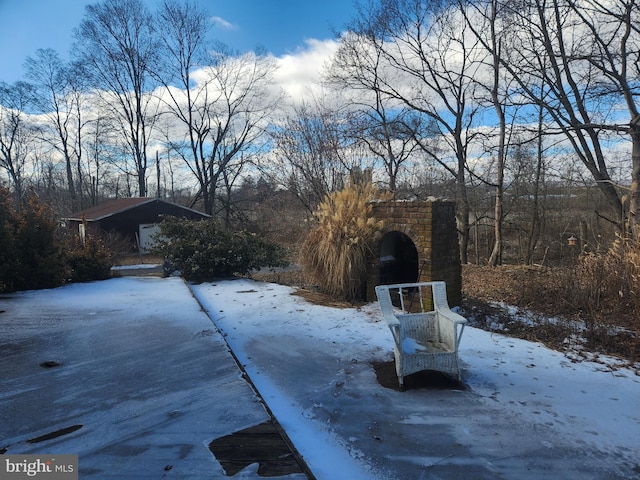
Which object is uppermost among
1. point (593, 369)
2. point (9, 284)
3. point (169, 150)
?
point (169, 150)

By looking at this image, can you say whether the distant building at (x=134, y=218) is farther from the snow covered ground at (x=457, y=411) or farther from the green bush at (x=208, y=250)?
the snow covered ground at (x=457, y=411)

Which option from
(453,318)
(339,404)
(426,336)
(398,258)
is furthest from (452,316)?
(398,258)

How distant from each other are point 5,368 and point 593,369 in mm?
5401

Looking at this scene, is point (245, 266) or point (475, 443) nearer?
point (475, 443)

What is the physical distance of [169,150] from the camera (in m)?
31.0

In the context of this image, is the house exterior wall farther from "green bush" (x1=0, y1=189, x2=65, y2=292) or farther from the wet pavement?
the wet pavement

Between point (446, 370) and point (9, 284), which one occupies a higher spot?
point (9, 284)

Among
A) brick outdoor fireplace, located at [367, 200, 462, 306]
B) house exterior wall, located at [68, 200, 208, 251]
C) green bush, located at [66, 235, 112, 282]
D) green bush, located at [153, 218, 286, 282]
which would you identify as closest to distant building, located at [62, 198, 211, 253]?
house exterior wall, located at [68, 200, 208, 251]

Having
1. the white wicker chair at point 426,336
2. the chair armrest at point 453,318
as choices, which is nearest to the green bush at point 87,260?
the white wicker chair at point 426,336

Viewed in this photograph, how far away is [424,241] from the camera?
5664 mm

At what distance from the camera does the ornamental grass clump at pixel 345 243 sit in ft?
20.6

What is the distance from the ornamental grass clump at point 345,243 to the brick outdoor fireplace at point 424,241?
167 mm

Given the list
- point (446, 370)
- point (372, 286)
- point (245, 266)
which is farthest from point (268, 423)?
point (245, 266)

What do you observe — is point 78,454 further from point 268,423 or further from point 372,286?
point 372,286
